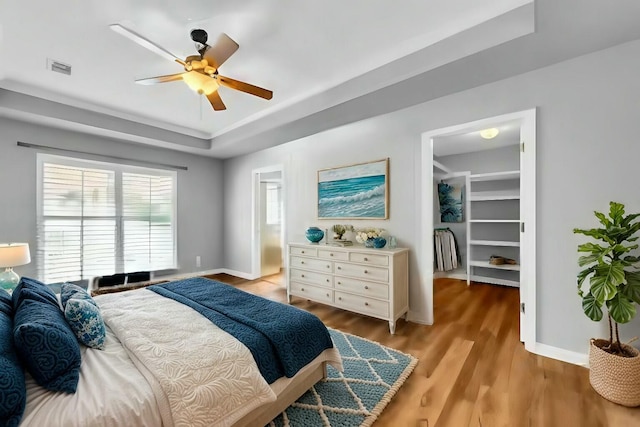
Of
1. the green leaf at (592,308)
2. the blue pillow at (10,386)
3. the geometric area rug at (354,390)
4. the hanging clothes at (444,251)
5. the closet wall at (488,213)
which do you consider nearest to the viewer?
the blue pillow at (10,386)

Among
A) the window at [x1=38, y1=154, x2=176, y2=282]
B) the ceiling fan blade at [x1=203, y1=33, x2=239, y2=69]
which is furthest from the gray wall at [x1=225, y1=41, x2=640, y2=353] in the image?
the window at [x1=38, y1=154, x2=176, y2=282]

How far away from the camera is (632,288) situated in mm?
1780

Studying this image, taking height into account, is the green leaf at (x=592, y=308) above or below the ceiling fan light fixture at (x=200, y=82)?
below

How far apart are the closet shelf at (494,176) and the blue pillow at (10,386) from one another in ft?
17.1

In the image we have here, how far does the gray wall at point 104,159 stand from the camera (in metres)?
3.37

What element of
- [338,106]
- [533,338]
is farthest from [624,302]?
[338,106]

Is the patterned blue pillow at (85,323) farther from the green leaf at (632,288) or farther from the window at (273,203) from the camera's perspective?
the window at (273,203)

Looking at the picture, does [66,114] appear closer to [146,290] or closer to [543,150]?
[146,290]

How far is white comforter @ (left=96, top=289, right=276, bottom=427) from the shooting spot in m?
1.16

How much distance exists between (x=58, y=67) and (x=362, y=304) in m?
3.74

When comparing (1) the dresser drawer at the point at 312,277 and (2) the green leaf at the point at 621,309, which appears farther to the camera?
(1) the dresser drawer at the point at 312,277

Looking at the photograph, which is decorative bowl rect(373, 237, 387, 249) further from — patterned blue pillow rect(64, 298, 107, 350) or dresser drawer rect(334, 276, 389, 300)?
patterned blue pillow rect(64, 298, 107, 350)

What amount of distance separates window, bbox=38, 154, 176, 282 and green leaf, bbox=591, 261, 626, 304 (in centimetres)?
538

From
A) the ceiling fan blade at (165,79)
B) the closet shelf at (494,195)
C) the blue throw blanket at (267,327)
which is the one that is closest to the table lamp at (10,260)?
the blue throw blanket at (267,327)
